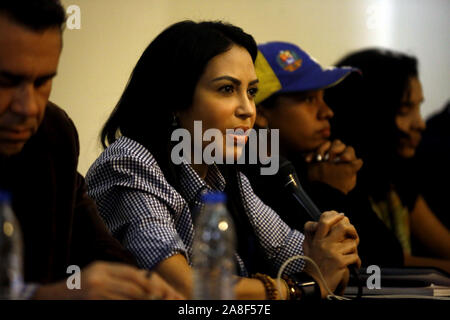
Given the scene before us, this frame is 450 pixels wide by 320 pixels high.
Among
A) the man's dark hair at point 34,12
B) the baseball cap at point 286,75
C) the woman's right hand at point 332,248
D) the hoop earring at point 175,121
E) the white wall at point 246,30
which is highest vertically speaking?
the white wall at point 246,30

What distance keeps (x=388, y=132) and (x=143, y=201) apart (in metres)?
1.41

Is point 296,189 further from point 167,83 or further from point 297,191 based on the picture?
point 167,83

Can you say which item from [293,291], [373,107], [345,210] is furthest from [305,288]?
[373,107]

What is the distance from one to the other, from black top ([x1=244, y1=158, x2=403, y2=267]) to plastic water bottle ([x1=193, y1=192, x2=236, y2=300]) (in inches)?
33.2

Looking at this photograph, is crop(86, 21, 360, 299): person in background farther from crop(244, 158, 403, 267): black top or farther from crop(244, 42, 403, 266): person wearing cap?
crop(244, 42, 403, 266): person wearing cap

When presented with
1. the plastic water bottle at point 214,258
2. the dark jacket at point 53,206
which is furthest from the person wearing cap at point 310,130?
the plastic water bottle at point 214,258

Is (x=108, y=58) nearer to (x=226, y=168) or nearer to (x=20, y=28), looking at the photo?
(x=226, y=168)

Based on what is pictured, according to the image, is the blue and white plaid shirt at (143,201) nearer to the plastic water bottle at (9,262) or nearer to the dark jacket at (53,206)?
the dark jacket at (53,206)

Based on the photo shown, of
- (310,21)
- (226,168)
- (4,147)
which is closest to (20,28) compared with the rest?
(4,147)

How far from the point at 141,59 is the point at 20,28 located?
64cm

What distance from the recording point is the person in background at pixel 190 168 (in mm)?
1466
